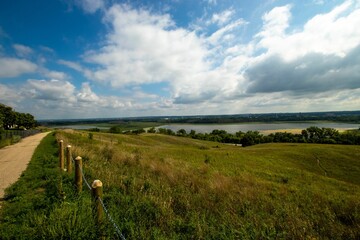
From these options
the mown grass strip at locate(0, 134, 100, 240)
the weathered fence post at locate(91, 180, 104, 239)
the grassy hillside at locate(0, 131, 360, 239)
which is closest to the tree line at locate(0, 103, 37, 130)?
the mown grass strip at locate(0, 134, 100, 240)

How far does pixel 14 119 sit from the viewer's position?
82.2m

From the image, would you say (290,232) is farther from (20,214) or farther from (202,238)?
(20,214)

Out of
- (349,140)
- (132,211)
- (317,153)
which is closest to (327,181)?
(317,153)

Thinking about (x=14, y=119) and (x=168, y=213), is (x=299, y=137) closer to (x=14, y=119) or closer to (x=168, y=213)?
(x=168, y=213)

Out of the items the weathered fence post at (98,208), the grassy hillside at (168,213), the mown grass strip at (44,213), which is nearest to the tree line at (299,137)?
the grassy hillside at (168,213)

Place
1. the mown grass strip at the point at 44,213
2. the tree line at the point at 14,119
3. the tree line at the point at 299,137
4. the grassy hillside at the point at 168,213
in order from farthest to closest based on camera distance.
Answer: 1. the tree line at the point at 299,137
2. the tree line at the point at 14,119
3. the grassy hillside at the point at 168,213
4. the mown grass strip at the point at 44,213

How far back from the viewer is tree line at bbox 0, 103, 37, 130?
74.6m

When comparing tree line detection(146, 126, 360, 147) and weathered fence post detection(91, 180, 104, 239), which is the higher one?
weathered fence post detection(91, 180, 104, 239)

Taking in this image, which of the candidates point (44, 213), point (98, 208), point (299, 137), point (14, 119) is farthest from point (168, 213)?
point (299, 137)

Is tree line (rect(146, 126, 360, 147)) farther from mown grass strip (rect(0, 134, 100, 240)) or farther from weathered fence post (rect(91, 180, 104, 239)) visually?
weathered fence post (rect(91, 180, 104, 239))

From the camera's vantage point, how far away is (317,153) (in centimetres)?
3691

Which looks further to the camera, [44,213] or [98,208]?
[44,213]

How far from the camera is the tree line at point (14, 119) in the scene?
74.6m

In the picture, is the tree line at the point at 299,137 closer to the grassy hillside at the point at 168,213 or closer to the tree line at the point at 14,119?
the tree line at the point at 14,119
